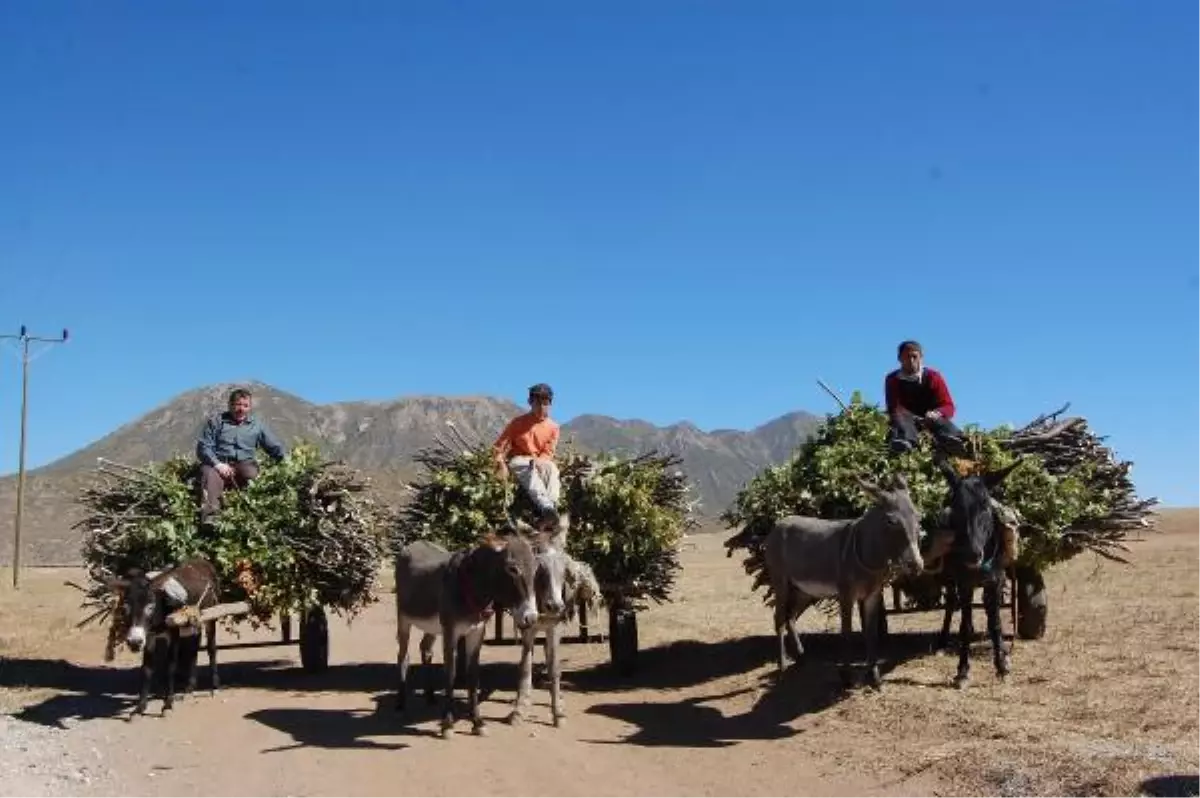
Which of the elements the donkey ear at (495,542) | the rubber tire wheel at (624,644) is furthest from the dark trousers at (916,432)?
the donkey ear at (495,542)

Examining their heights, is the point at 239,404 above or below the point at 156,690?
above

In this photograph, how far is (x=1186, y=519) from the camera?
63.1 m

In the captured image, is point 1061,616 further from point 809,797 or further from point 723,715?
point 809,797

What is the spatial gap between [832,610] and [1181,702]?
562 centimetres

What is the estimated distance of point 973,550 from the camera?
10.5 m

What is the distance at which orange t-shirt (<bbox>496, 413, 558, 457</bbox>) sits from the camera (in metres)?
12.7

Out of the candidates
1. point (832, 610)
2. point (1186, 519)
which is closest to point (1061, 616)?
point (832, 610)

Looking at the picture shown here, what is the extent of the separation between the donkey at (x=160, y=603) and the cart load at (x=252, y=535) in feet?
1.04

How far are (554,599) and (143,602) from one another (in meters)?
4.76

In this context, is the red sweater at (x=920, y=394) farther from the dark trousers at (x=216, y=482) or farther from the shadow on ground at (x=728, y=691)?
the dark trousers at (x=216, y=482)

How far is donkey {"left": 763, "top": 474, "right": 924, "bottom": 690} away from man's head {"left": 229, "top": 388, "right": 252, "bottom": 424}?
270 inches

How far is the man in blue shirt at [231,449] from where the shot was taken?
42.3 feet

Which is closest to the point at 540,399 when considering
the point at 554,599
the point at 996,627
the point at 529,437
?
the point at 529,437

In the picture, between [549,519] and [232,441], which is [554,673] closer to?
[549,519]
